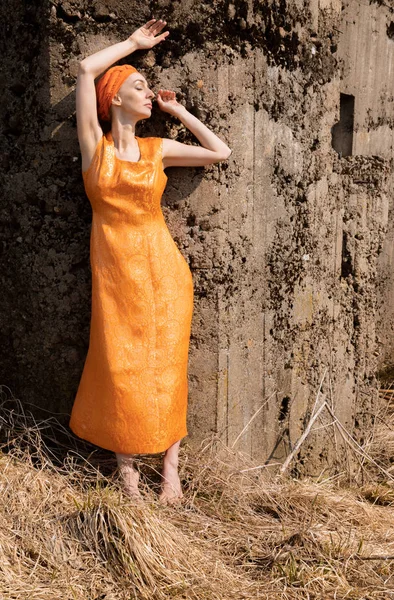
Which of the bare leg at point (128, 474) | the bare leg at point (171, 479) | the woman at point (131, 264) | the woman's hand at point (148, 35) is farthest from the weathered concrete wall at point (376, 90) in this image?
the bare leg at point (128, 474)

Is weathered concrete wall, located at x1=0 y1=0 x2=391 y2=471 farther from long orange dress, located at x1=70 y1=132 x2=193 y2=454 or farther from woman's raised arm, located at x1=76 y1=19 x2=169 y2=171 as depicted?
long orange dress, located at x1=70 y1=132 x2=193 y2=454

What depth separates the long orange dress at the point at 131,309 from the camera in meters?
3.12

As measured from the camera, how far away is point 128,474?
3176 mm

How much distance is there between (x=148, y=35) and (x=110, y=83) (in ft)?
0.97

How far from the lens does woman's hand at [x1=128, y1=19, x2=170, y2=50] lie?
10.2ft

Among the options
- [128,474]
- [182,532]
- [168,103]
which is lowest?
[182,532]

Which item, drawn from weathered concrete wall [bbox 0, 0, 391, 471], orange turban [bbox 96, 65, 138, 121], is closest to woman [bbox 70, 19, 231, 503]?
orange turban [bbox 96, 65, 138, 121]

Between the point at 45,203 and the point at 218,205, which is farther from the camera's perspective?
the point at 45,203

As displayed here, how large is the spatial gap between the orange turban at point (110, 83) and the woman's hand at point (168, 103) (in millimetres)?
155

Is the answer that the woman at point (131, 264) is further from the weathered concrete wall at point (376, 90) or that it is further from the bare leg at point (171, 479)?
the weathered concrete wall at point (376, 90)

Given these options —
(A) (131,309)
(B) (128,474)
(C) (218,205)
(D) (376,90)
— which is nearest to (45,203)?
(A) (131,309)

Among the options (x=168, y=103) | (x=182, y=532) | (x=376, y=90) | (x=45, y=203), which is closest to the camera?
(x=182, y=532)

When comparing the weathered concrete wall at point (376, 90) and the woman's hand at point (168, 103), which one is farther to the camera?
the weathered concrete wall at point (376, 90)

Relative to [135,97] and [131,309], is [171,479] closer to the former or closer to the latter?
[131,309]
